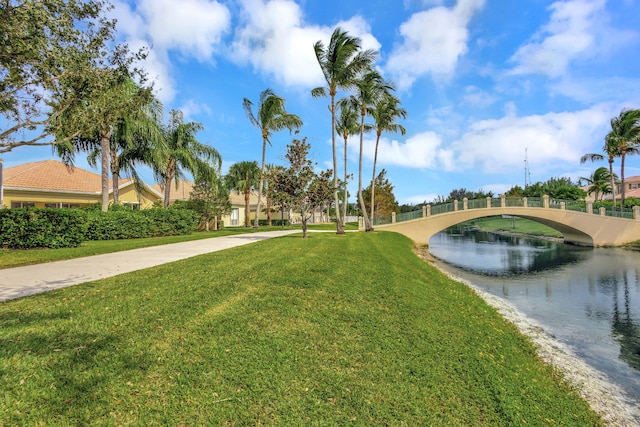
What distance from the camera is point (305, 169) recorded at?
56.3ft

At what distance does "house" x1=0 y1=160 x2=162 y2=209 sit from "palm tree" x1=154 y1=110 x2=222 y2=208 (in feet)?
11.8

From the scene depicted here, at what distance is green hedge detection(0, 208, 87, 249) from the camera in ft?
39.5

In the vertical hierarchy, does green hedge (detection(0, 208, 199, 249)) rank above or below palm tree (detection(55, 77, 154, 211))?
below

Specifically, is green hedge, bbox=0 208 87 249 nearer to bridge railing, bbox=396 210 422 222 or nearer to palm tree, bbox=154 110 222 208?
palm tree, bbox=154 110 222 208

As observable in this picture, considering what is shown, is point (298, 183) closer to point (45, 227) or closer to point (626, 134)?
point (45, 227)

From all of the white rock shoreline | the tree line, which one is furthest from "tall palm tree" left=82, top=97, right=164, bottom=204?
the white rock shoreline

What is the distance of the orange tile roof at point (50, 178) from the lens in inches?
851

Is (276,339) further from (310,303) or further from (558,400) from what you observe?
(558,400)

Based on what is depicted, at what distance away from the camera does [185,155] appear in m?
25.0

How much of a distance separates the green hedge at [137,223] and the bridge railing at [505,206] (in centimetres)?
1654

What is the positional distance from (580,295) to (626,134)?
3210 cm

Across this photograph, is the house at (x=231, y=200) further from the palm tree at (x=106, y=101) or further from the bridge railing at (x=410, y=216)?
the palm tree at (x=106, y=101)

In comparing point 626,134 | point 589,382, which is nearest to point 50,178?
point 589,382

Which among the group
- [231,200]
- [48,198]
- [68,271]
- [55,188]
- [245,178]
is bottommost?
[68,271]
